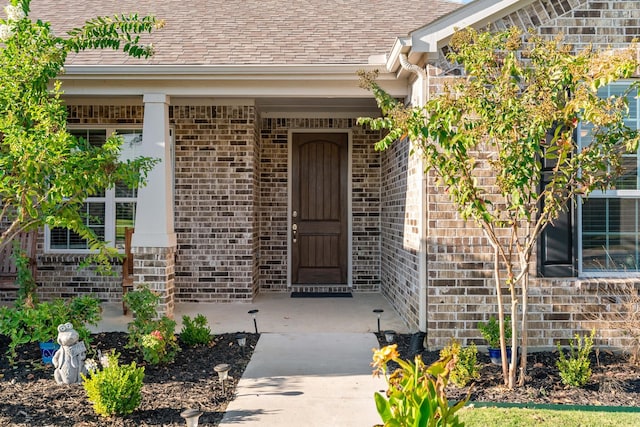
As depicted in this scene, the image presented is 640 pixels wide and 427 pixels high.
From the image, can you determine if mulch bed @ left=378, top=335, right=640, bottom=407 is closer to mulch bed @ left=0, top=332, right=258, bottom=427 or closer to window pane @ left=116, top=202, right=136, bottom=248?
mulch bed @ left=0, top=332, right=258, bottom=427

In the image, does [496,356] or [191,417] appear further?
[496,356]

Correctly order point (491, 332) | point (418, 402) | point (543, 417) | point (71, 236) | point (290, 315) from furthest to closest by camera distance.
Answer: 1. point (71, 236)
2. point (290, 315)
3. point (491, 332)
4. point (543, 417)
5. point (418, 402)

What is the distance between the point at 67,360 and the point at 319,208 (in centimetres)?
519

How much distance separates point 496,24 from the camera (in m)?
5.28

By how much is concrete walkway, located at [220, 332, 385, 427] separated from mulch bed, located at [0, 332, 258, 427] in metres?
0.16

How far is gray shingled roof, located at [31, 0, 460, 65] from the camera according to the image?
270 inches

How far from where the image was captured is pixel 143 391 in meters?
4.14

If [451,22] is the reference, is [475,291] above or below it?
below

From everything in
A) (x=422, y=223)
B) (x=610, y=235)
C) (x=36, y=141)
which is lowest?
(x=610, y=235)

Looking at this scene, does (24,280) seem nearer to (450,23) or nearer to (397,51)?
(397,51)

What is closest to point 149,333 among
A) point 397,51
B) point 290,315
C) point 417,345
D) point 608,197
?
point 290,315

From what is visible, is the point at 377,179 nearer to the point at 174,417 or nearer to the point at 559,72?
the point at 559,72

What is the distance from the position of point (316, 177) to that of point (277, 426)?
18.9 ft

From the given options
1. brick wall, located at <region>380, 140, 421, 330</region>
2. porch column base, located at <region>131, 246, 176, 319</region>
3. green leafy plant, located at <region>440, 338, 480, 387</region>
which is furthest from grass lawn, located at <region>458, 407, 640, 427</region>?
porch column base, located at <region>131, 246, 176, 319</region>
